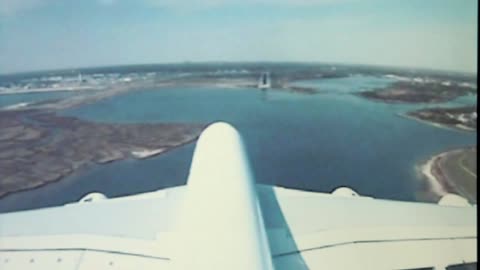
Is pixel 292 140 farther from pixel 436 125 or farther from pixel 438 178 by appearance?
pixel 438 178

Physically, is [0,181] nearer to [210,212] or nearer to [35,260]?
[35,260]

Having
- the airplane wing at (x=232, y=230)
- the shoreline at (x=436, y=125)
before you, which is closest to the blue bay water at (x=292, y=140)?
the shoreline at (x=436, y=125)

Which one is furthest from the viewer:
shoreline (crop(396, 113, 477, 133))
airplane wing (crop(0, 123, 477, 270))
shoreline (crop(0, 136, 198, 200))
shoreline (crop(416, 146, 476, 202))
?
shoreline (crop(0, 136, 198, 200))

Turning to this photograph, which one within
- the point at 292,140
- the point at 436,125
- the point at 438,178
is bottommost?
the point at 292,140

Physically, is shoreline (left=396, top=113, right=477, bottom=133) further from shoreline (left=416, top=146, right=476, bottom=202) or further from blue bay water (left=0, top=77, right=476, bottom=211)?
shoreline (left=416, top=146, right=476, bottom=202)

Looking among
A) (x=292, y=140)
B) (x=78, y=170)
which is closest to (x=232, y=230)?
(x=78, y=170)

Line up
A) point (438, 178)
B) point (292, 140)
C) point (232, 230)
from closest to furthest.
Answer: point (232, 230) < point (438, 178) < point (292, 140)

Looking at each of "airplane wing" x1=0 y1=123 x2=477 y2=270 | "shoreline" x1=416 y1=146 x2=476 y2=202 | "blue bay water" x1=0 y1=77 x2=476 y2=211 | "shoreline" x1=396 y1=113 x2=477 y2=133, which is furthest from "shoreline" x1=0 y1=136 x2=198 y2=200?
"shoreline" x1=416 y1=146 x2=476 y2=202
